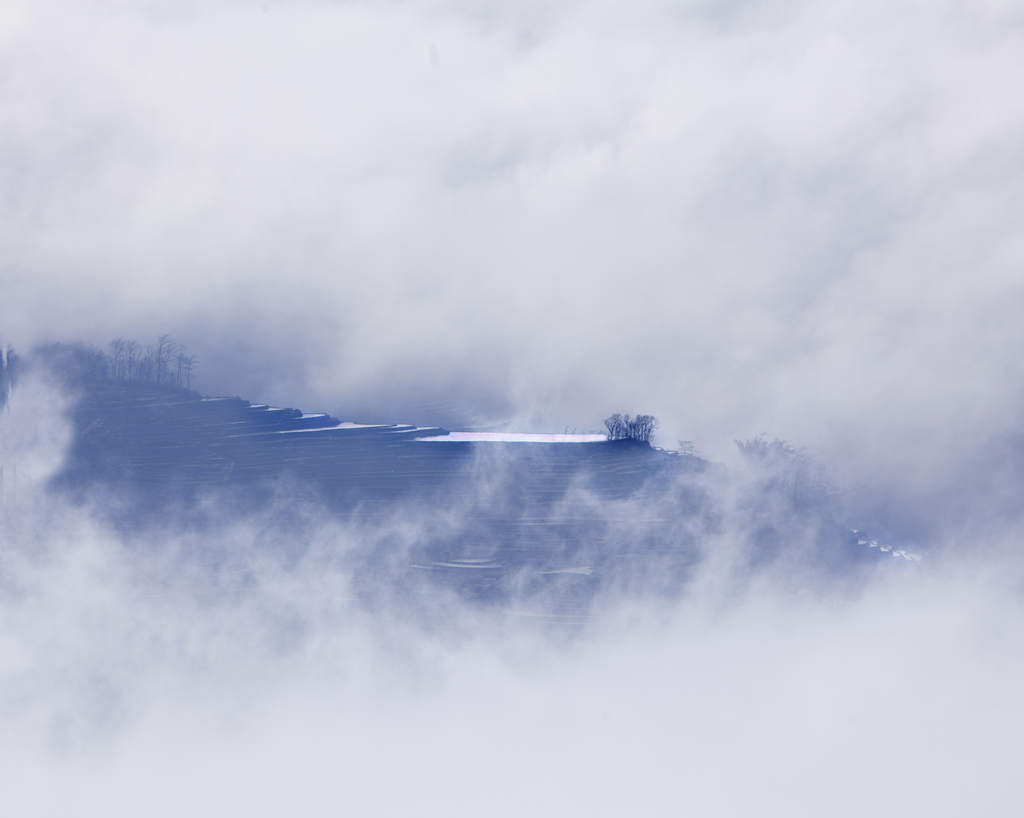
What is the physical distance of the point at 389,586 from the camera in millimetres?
9445

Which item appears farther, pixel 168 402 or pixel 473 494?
pixel 473 494

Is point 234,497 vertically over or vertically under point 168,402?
under

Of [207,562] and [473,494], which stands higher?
[473,494]

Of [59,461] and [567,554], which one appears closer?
[59,461]

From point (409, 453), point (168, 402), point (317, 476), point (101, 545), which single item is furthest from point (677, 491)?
point (101, 545)

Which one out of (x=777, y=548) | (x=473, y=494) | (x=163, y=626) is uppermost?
(x=473, y=494)

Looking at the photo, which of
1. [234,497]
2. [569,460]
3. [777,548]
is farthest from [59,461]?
[777,548]

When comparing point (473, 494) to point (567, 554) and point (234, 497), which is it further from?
point (234, 497)

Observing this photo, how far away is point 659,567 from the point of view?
9305 mm

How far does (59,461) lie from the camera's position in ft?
28.5

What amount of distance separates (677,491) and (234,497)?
19.2 ft

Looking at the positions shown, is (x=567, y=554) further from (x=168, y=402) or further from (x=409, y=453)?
(x=168, y=402)

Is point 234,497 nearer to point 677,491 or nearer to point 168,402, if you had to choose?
point 168,402

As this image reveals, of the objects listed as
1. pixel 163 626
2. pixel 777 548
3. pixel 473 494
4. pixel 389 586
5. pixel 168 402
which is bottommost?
pixel 163 626
